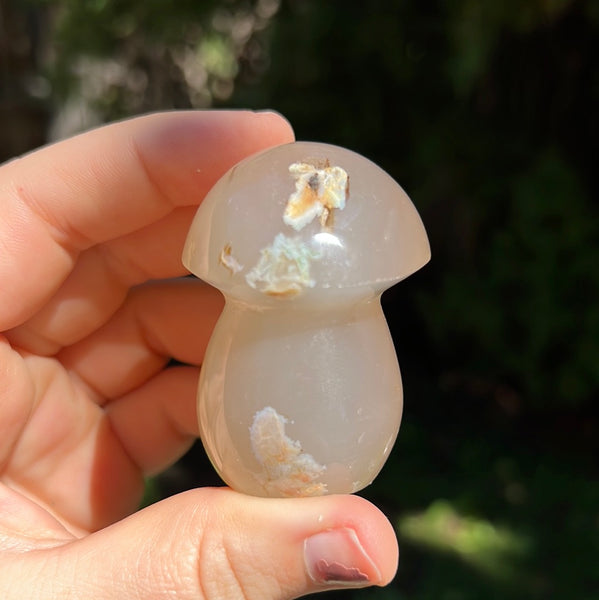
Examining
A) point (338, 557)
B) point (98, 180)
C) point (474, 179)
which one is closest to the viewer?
point (338, 557)

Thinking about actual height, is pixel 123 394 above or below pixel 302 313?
below

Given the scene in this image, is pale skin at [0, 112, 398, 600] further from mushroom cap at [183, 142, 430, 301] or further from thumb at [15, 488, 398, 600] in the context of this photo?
mushroom cap at [183, 142, 430, 301]

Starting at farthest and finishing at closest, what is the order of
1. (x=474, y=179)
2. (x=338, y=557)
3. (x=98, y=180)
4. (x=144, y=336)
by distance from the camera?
(x=474, y=179) < (x=144, y=336) < (x=98, y=180) < (x=338, y=557)

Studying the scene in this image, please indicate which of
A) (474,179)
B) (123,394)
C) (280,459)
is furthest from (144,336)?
(474,179)

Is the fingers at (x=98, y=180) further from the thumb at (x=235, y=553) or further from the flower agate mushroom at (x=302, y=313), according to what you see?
the thumb at (x=235, y=553)

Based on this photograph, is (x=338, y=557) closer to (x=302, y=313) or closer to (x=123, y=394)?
(x=302, y=313)

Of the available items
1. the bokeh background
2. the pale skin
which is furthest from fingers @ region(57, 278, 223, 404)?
the bokeh background

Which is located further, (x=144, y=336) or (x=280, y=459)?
(x=144, y=336)
